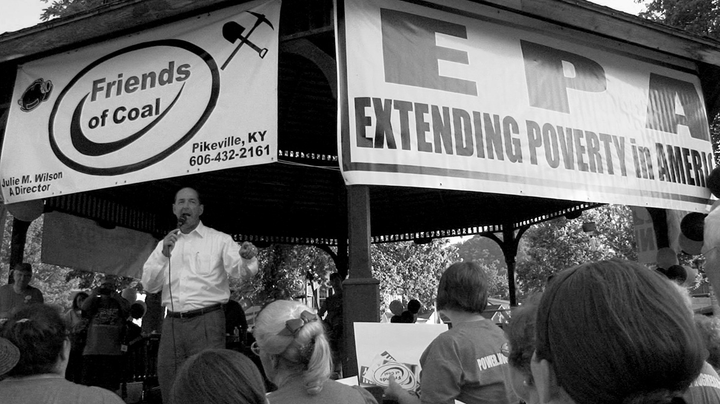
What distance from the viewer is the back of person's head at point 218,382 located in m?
1.93

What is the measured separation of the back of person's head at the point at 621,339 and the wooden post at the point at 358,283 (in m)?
3.45

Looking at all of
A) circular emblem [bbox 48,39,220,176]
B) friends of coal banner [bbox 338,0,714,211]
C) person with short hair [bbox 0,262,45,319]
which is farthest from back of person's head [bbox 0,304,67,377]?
person with short hair [bbox 0,262,45,319]

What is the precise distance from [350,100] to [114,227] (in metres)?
5.80

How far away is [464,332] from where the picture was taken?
304 cm

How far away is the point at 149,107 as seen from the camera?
538cm

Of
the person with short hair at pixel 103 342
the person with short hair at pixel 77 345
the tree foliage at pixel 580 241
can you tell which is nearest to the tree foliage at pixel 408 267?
the tree foliage at pixel 580 241

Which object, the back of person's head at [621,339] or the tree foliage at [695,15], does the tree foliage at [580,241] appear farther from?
the back of person's head at [621,339]

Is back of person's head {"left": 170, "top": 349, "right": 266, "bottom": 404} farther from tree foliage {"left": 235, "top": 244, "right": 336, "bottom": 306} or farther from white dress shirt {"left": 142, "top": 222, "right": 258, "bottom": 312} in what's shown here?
tree foliage {"left": 235, "top": 244, "right": 336, "bottom": 306}

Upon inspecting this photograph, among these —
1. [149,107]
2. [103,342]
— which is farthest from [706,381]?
[103,342]

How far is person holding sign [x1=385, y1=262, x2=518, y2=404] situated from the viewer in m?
2.90

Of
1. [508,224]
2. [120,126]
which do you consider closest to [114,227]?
[120,126]

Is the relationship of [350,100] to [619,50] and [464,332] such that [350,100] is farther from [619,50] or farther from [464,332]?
[619,50]

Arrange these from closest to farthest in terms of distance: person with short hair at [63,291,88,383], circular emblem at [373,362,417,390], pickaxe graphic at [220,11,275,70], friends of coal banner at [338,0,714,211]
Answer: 1. circular emblem at [373,362,417,390]
2. friends of coal banner at [338,0,714,211]
3. pickaxe graphic at [220,11,275,70]
4. person with short hair at [63,291,88,383]

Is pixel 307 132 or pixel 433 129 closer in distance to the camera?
pixel 433 129
